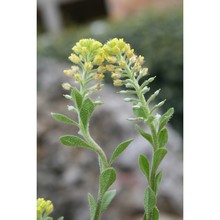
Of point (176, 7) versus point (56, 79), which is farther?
point (176, 7)

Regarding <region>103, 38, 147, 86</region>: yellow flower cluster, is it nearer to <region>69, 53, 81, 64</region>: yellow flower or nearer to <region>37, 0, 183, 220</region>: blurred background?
<region>69, 53, 81, 64</region>: yellow flower

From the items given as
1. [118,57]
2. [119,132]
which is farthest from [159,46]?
[118,57]

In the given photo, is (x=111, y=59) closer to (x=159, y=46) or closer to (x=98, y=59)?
(x=98, y=59)

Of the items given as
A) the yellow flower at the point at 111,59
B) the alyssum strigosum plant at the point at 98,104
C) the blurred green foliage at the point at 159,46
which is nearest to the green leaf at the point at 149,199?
the alyssum strigosum plant at the point at 98,104
